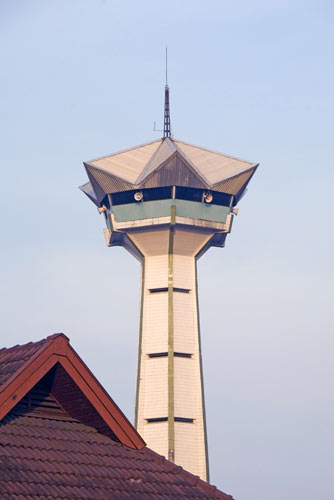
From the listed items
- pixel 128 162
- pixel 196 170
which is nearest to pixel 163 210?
pixel 196 170

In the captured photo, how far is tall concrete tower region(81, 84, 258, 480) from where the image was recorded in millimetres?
116500

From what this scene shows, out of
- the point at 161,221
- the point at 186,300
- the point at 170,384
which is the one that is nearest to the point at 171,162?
the point at 161,221

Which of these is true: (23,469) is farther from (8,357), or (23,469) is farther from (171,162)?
(171,162)

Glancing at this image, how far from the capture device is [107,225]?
12769 centimetres

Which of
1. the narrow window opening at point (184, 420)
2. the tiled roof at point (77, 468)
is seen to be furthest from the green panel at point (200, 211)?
the tiled roof at point (77, 468)

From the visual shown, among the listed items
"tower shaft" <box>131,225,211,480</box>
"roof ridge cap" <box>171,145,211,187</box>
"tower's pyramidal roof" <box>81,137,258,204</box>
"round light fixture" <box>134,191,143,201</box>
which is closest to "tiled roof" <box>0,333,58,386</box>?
"tower shaft" <box>131,225,211,480</box>

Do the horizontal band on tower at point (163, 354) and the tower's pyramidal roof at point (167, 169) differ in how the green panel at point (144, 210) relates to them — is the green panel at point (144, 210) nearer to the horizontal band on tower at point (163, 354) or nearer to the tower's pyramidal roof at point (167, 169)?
the tower's pyramidal roof at point (167, 169)

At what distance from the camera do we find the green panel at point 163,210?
12112 cm

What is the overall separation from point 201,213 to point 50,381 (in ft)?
329

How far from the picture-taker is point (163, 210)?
121125 millimetres

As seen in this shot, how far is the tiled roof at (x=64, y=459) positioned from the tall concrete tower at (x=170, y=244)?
9239cm

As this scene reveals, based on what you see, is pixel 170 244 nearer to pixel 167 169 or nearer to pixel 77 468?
pixel 167 169

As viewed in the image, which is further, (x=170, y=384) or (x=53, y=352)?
(x=170, y=384)

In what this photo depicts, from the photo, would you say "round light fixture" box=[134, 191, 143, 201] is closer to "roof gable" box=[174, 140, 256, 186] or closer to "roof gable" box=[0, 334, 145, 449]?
"roof gable" box=[174, 140, 256, 186]
